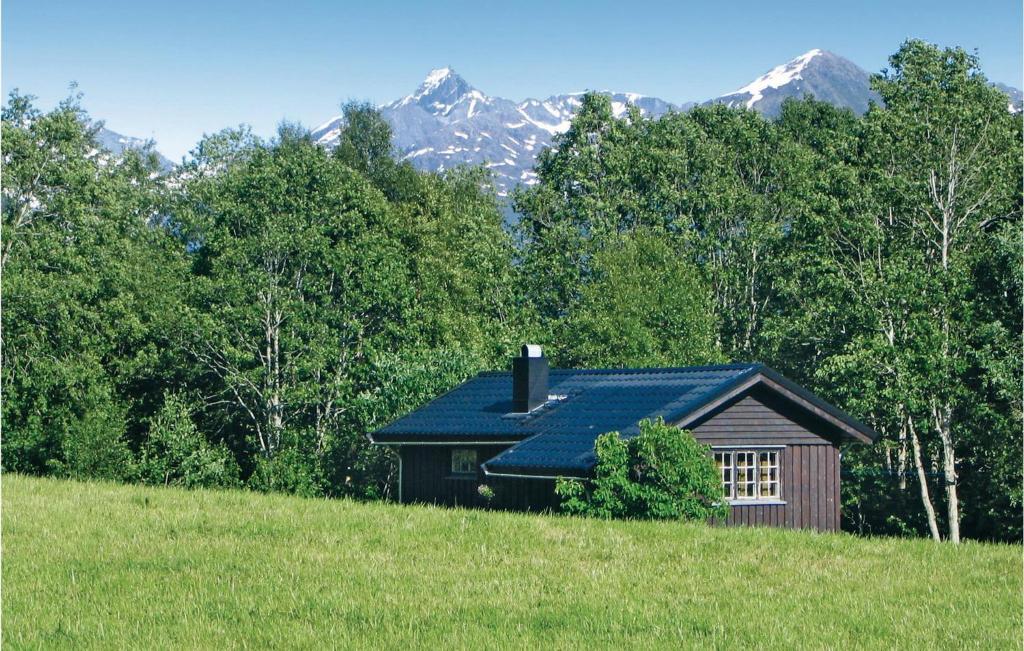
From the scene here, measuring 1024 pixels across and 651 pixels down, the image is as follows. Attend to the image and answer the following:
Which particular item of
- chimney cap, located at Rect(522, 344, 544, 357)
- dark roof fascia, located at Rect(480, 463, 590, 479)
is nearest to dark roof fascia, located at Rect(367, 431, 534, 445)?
dark roof fascia, located at Rect(480, 463, 590, 479)

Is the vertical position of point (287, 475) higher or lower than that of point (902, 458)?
lower

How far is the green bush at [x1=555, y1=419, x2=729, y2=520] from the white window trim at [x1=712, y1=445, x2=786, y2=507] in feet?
10.7

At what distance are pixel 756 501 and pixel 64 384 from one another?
25.5m

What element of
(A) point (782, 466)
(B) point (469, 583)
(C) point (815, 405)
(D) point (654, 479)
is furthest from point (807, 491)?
(B) point (469, 583)

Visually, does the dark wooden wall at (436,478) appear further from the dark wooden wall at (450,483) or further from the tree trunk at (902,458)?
the tree trunk at (902,458)

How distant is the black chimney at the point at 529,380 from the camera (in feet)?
115

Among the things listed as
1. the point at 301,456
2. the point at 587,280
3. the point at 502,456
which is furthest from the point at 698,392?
the point at 587,280

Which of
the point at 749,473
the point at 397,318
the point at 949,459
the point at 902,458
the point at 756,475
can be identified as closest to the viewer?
the point at 756,475

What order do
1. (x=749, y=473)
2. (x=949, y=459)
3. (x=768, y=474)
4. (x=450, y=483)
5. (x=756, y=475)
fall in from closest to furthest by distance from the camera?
(x=756, y=475)
(x=749, y=473)
(x=768, y=474)
(x=450, y=483)
(x=949, y=459)

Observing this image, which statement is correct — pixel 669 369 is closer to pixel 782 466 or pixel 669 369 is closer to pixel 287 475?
pixel 782 466

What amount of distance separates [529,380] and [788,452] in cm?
721

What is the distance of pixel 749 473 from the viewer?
32156 millimetres

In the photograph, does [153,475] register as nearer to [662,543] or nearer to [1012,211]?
[662,543]

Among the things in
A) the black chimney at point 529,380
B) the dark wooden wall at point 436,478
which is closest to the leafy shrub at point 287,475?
the dark wooden wall at point 436,478
